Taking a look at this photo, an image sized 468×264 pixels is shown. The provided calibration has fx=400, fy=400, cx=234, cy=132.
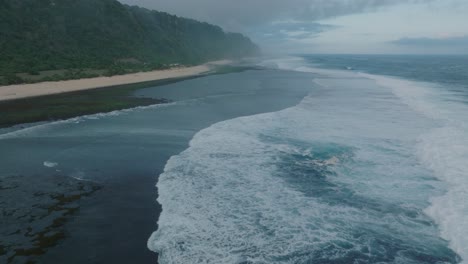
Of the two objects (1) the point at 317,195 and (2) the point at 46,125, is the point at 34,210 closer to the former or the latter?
(1) the point at 317,195

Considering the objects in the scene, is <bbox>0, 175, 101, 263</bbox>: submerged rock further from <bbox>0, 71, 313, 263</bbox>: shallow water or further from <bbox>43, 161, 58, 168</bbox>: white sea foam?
<bbox>43, 161, 58, 168</bbox>: white sea foam

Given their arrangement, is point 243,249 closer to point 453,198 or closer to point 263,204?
point 263,204

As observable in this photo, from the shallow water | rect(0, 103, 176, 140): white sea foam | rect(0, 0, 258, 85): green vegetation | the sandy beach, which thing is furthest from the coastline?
rect(0, 0, 258, 85): green vegetation

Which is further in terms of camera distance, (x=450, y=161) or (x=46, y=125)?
(x=46, y=125)

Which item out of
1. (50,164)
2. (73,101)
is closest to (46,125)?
(50,164)

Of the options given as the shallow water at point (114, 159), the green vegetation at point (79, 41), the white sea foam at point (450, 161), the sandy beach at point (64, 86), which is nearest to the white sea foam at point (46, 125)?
the shallow water at point (114, 159)

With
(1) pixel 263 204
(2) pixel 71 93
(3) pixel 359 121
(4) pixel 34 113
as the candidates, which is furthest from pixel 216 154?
(2) pixel 71 93
